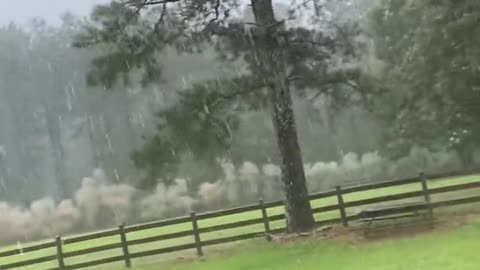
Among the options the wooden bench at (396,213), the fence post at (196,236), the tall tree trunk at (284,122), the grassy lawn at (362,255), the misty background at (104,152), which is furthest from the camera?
the misty background at (104,152)

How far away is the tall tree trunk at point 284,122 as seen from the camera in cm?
1526

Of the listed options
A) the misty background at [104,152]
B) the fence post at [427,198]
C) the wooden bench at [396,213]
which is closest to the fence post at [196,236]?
the wooden bench at [396,213]

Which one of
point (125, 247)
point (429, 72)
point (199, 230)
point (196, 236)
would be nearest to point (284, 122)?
point (199, 230)

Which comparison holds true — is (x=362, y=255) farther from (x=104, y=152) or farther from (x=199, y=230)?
(x=104, y=152)

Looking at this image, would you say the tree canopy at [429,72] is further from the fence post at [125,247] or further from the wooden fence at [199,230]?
the fence post at [125,247]

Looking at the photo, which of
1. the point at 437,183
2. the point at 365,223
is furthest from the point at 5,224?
the point at 365,223

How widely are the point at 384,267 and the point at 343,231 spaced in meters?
4.30

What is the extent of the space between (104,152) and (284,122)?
25.2m

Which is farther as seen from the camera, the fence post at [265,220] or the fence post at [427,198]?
the fence post at [265,220]

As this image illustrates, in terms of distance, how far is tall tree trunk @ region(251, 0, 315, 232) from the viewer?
1526 centimetres

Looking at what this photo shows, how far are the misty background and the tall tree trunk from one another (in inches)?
524

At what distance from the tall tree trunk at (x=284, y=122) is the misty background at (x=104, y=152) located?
1332cm

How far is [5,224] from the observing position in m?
35.3

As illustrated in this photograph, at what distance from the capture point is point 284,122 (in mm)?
15422
